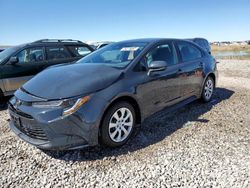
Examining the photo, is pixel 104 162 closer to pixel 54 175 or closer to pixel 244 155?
pixel 54 175

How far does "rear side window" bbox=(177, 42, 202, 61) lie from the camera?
4611 mm

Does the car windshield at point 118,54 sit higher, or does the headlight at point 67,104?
the car windshield at point 118,54

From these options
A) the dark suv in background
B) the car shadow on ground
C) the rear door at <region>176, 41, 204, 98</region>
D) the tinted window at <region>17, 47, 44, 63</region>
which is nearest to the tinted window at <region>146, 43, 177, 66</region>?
the rear door at <region>176, 41, 204, 98</region>

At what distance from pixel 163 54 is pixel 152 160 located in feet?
6.68

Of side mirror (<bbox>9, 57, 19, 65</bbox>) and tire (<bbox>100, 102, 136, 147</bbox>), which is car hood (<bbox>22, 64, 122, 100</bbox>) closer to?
tire (<bbox>100, 102, 136, 147</bbox>)

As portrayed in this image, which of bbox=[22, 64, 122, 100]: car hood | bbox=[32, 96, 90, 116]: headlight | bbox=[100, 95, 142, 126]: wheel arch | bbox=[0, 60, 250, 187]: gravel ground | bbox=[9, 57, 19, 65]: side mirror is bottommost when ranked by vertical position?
bbox=[0, 60, 250, 187]: gravel ground

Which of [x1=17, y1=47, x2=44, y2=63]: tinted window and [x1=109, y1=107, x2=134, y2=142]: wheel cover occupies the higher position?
[x1=17, y1=47, x2=44, y2=63]: tinted window

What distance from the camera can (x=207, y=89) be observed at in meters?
5.45

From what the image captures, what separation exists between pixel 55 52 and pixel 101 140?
14.5 feet

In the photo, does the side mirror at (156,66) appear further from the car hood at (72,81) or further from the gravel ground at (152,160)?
the gravel ground at (152,160)

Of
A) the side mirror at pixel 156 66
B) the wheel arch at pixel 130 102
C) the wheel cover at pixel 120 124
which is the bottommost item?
the wheel cover at pixel 120 124

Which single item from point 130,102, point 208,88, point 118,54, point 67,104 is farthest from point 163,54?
point 67,104

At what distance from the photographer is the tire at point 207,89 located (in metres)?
5.31

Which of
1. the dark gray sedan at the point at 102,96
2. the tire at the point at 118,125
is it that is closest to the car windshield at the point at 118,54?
the dark gray sedan at the point at 102,96
